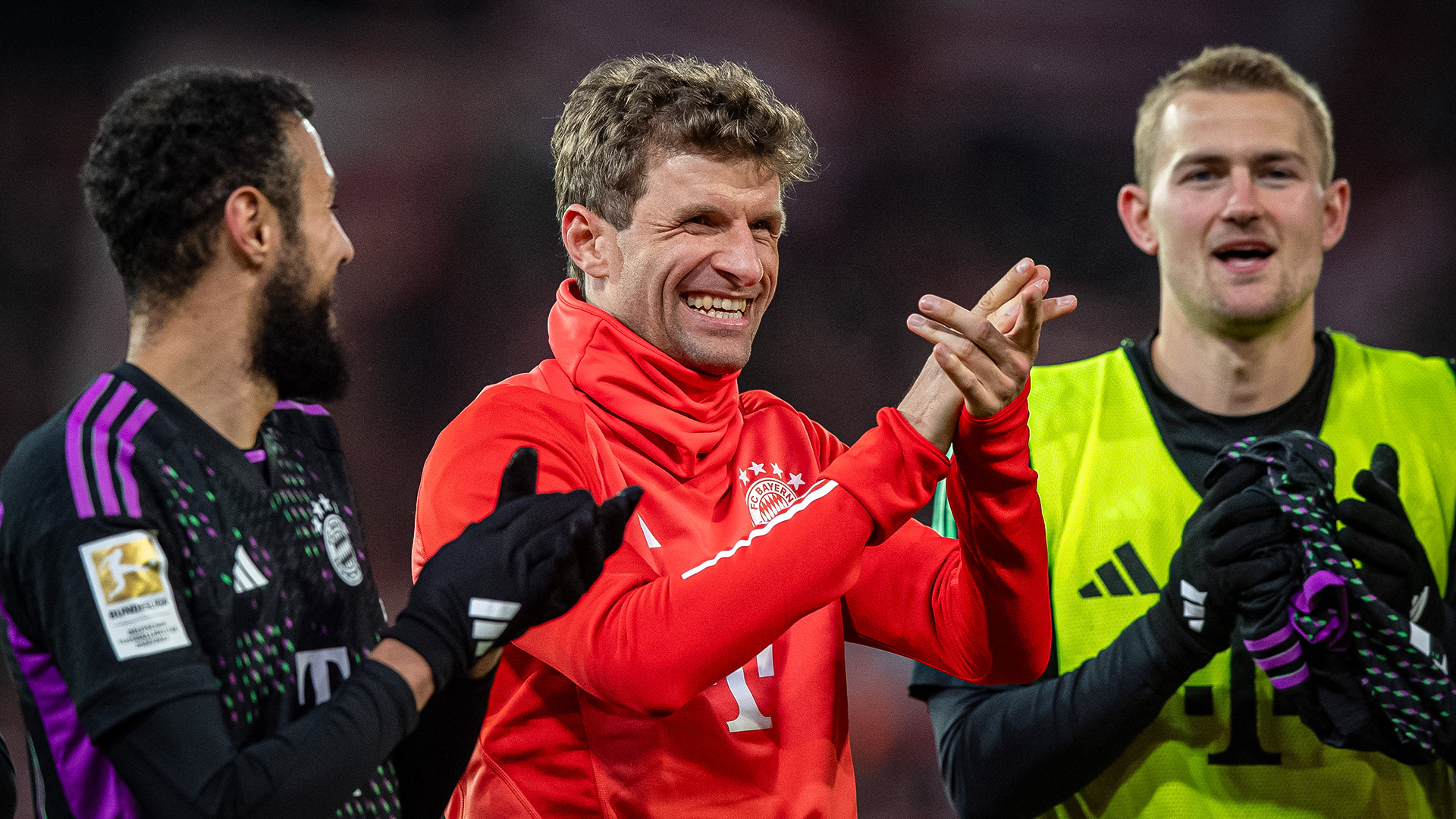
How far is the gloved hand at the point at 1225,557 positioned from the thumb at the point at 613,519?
924 mm

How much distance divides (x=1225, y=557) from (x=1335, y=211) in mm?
891

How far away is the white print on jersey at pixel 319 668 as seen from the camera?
1291mm

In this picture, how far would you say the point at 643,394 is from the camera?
65.3 inches

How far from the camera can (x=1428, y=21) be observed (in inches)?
151

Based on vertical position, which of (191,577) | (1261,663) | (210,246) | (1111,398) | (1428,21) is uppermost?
(1428,21)

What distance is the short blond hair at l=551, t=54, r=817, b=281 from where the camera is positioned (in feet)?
5.46

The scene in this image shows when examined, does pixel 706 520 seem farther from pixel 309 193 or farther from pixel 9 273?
pixel 9 273

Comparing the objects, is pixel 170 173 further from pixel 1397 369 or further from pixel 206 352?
pixel 1397 369

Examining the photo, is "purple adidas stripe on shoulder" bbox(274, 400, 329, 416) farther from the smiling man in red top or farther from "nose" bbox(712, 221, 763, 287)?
"nose" bbox(712, 221, 763, 287)

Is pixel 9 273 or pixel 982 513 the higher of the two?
pixel 9 273

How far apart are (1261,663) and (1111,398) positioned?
1.90 ft

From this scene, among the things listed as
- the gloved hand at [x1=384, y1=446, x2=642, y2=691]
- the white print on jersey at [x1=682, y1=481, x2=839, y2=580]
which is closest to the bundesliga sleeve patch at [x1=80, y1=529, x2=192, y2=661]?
the gloved hand at [x1=384, y1=446, x2=642, y2=691]

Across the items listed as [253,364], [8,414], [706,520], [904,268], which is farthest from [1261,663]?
[8,414]

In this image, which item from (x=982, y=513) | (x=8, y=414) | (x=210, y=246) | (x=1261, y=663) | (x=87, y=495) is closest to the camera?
(x=87, y=495)
